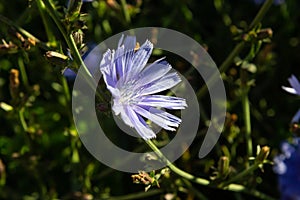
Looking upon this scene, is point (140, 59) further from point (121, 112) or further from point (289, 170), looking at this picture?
point (289, 170)

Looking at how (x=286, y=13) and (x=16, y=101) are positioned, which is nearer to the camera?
(x=16, y=101)

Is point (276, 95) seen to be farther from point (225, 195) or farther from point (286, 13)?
point (225, 195)

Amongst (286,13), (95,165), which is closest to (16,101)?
(95,165)

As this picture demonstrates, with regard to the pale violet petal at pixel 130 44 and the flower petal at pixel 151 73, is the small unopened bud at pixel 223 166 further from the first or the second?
the pale violet petal at pixel 130 44

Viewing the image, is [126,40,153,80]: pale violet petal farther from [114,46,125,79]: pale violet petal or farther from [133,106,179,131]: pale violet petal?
[133,106,179,131]: pale violet petal

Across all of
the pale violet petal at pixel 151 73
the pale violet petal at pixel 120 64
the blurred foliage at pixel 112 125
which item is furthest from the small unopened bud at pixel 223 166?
the pale violet petal at pixel 120 64

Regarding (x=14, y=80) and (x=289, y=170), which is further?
(x=289, y=170)

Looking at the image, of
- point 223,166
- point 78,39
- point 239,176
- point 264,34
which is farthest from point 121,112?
point 264,34
